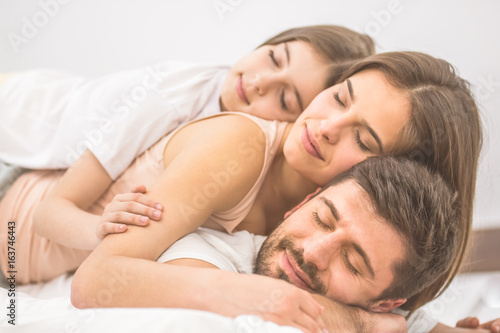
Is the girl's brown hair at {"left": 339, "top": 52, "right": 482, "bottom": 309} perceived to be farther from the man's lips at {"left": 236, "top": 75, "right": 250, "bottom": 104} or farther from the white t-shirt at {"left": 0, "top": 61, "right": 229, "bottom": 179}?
the white t-shirt at {"left": 0, "top": 61, "right": 229, "bottom": 179}

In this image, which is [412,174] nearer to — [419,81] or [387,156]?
[387,156]

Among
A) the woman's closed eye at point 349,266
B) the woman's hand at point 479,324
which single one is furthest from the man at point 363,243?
the woman's hand at point 479,324

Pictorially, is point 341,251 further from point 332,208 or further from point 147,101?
point 147,101

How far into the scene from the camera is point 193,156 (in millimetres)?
1062

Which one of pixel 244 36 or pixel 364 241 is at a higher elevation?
pixel 244 36

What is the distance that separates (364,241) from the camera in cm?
98

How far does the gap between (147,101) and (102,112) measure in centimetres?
14

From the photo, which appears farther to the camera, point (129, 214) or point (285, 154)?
point (285, 154)

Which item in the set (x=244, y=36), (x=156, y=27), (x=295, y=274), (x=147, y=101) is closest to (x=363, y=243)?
(x=295, y=274)

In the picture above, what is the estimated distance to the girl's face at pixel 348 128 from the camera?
1.14 meters

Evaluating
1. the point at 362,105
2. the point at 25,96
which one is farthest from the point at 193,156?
the point at 25,96

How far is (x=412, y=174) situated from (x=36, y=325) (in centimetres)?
78

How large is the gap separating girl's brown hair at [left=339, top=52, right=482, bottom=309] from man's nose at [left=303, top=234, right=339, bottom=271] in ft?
1.01

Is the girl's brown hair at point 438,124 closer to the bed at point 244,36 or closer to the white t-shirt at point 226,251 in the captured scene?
the white t-shirt at point 226,251
